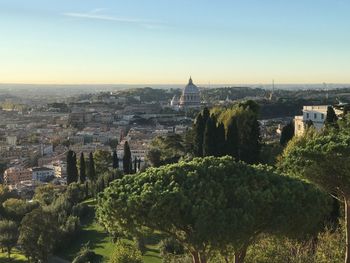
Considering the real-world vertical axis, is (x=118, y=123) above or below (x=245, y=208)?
below

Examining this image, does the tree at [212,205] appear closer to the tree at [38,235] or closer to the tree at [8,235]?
the tree at [38,235]

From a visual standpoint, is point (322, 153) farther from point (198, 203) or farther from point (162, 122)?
point (162, 122)

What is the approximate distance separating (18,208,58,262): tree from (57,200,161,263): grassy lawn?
90cm

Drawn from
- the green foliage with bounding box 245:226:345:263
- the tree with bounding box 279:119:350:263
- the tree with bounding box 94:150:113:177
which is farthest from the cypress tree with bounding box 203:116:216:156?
the tree with bounding box 94:150:113:177

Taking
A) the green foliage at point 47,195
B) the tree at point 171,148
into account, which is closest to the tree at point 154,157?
the tree at point 171,148

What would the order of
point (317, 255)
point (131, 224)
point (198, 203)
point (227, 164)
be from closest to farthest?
1. point (198, 203)
2. point (131, 224)
3. point (227, 164)
4. point (317, 255)

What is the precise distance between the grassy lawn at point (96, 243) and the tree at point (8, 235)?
11.1ft

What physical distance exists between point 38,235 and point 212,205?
1510cm

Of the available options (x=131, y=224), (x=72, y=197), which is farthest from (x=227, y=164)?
(x=72, y=197)

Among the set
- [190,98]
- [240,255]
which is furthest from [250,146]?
[190,98]

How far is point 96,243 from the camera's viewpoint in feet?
71.4

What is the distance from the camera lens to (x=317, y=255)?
1052 centimetres

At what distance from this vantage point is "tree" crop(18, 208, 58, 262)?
21.6 m

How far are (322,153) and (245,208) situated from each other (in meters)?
1.85
